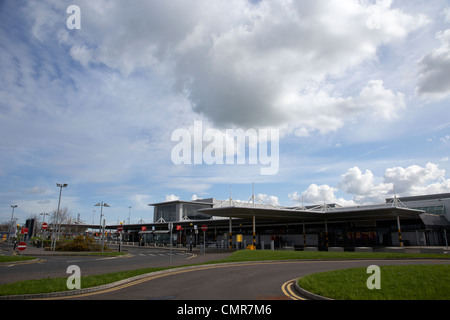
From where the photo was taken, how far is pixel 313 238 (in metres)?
61.9

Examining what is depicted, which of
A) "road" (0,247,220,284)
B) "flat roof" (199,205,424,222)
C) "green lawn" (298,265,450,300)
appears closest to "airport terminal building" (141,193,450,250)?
"flat roof" (199,205,424,222)

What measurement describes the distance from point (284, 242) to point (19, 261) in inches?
1911

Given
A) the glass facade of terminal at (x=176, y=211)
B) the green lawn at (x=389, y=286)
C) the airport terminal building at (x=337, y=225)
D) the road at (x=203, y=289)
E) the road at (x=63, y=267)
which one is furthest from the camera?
the glass facade of terminal at (x=176, y=211)

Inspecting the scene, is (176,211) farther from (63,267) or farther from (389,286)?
(389,286)

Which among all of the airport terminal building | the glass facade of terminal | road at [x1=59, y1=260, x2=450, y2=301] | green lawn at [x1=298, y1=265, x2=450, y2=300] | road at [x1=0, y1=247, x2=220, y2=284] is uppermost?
the glass facade of terminal

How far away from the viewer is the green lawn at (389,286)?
10.0 metres

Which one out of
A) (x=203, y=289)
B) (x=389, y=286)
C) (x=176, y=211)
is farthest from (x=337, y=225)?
(x=176, y=211)

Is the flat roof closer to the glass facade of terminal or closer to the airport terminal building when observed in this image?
the airport terminal building

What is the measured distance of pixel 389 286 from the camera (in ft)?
37.4

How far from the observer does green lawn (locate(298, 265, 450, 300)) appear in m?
10.0

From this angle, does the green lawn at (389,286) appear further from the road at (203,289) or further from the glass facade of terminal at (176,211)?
the glass facade of terminal at (176,211)

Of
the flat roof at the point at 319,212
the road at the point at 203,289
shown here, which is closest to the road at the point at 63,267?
the road at the point at 203,289
